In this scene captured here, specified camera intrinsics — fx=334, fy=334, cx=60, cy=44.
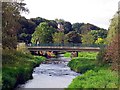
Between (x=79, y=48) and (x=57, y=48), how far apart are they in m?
7.91

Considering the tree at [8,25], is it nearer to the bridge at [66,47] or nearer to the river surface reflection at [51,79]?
the river surface reflection at [51,79]

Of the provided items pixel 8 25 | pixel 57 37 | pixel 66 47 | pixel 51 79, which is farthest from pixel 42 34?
pixel 8 25

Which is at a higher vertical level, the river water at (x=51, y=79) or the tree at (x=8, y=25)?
the tree at (x=8, y=25)

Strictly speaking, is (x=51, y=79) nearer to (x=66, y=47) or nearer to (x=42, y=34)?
(x=66, y=47)

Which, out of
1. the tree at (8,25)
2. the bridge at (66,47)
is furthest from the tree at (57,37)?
the tree at (8,25)

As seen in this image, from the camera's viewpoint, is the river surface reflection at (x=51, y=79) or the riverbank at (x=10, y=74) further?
the river surface reflection at (x=51, y=79)

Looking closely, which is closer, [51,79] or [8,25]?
[8,25]

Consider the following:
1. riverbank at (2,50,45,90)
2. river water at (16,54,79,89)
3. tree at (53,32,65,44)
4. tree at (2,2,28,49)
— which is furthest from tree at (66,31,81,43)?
tree at (2,2,28,49)

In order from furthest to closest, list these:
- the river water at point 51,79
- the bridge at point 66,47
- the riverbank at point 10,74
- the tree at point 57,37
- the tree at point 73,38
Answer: the tree at point 73,38
the tree at point 57,37
the bridge at point 66,47
the river water at point 51,79
the riverbank at point 10,74

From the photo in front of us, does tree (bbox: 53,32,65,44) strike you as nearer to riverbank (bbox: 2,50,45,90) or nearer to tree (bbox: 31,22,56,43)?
tree (bbox: 31,22,56,43)

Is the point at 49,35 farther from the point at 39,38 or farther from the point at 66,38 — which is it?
the point at 66,38

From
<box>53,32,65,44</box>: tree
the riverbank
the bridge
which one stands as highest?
<box>53,32,65,44</box>: tree

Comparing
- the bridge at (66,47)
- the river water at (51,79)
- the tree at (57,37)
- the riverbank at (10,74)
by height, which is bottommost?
the river water at (51,79)

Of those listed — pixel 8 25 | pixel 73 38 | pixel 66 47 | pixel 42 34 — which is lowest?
pixel 66 47
